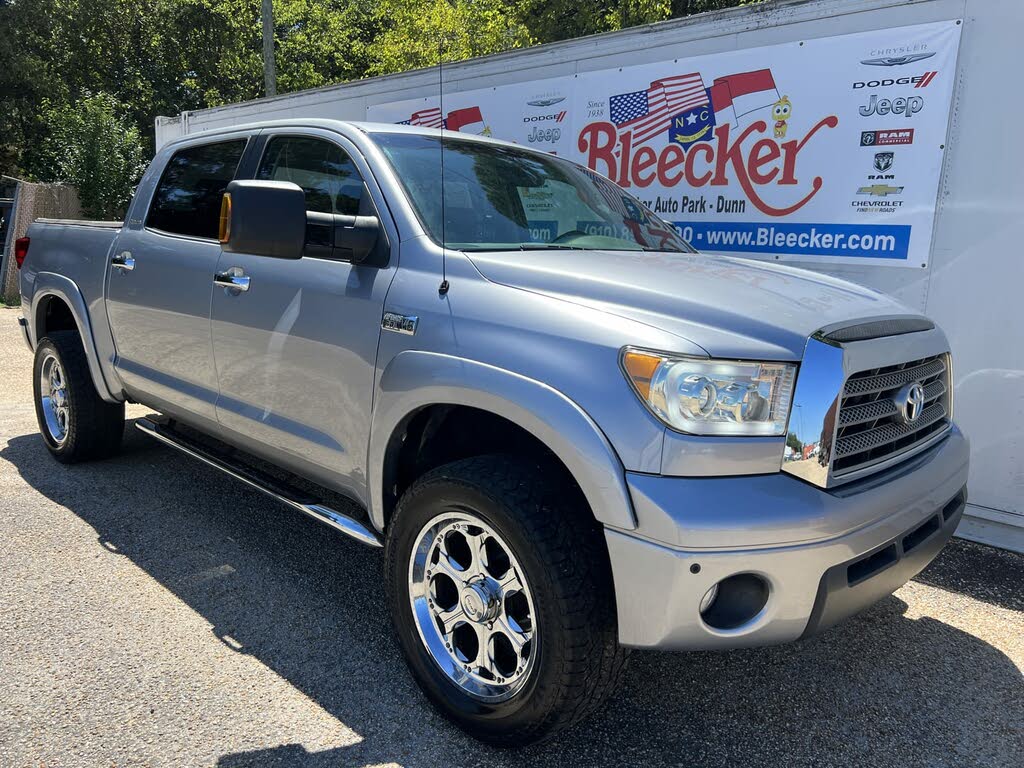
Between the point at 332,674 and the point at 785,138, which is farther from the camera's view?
the point at 785,138

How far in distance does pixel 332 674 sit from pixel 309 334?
1.22 meters

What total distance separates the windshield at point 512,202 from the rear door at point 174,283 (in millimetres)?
1106

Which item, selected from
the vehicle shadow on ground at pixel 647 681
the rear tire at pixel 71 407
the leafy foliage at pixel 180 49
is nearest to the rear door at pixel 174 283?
the rear tire at pixel 71 407

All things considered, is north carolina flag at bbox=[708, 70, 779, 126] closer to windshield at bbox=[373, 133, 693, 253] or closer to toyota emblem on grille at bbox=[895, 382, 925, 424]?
windshield at bbox=[373, 133, 693, 253]

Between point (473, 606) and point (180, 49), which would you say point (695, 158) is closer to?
point (473, 606)

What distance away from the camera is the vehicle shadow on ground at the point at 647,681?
244 cm

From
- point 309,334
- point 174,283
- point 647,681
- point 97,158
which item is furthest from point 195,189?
point 97,158

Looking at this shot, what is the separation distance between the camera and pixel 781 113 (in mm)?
4672

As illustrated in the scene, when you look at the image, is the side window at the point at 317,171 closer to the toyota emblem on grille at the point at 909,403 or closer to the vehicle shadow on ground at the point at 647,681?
the vehicle shadow on ground at the point at 647,681

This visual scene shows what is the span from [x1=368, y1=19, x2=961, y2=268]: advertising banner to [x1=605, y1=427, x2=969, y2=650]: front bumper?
2.68 metres

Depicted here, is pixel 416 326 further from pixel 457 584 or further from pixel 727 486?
pixel 727 486

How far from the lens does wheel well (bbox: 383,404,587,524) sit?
2605 millimetres

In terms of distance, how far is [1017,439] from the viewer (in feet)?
13.1

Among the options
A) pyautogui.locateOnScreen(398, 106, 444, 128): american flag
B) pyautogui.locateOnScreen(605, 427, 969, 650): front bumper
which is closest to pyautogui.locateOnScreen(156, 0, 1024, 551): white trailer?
pyautogui.locateOnScreen(398, 106, 444, 128): american flag
